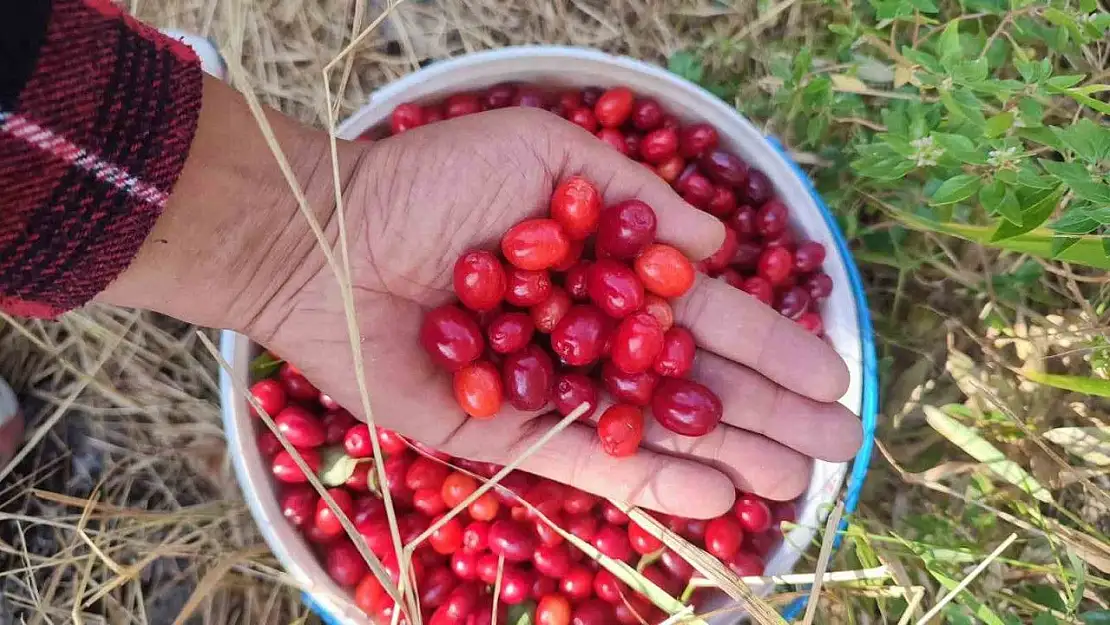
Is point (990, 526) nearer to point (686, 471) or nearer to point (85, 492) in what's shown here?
point (686, 471)

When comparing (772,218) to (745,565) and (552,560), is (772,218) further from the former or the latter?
(552,560)

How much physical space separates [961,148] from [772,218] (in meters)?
0.75

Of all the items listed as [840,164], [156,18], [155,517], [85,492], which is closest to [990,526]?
[840,164]

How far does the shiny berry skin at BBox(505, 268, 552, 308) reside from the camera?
231cm

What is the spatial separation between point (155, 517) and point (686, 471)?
176 cm

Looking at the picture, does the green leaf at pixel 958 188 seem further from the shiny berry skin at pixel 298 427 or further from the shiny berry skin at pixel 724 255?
the shiny berry skin at pixel 298 427

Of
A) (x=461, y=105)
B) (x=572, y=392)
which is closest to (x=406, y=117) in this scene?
(x=461, y=105)

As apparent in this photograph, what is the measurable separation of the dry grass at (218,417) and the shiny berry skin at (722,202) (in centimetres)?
65

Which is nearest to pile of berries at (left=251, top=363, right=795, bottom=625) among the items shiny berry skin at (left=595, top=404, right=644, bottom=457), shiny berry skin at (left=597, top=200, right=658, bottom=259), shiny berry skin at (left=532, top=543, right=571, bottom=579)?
shiny berry skin at (left=532, top=543, right=571, bottom=579)

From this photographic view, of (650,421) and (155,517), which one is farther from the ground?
(650,421)

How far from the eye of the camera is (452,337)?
2.27 meters

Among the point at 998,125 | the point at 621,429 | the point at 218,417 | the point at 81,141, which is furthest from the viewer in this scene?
the point at 218,417

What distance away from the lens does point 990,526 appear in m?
2.53

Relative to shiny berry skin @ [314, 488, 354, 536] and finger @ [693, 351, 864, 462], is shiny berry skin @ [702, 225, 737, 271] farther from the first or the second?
shiny berry skin @ [314, 488, 354, 536]
